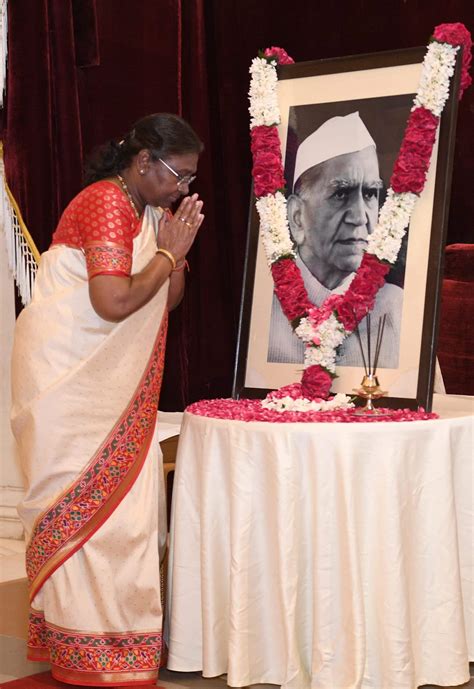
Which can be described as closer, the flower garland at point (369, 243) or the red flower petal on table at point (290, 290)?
the flower garland at point (369, 243)

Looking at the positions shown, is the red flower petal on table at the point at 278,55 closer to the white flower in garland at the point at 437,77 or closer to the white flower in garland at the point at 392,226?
the white flower in garland at the point at 437,77

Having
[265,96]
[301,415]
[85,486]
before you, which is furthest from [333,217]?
[85,486]

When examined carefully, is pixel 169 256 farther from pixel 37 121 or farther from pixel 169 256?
pixel 37 121

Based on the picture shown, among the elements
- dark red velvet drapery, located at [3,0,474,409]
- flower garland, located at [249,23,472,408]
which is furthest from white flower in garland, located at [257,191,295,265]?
dark red velvet drapery, located at [3,0,474,409]

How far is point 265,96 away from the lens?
373 cm

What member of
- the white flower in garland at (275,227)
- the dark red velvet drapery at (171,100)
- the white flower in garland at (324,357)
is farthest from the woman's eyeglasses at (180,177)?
the dark red velvet drapery at (171,100)

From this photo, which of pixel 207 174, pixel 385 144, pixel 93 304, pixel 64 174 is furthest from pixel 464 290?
pixel 64 174

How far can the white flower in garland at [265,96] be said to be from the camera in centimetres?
372

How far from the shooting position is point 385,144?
348cm

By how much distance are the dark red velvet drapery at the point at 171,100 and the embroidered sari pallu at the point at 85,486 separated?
7.12ft

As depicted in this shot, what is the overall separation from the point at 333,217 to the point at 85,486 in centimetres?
127

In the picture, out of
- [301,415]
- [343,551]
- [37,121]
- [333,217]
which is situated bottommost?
[343,551]

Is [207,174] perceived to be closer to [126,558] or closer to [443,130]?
[443,130]

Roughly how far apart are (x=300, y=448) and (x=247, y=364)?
73cm
